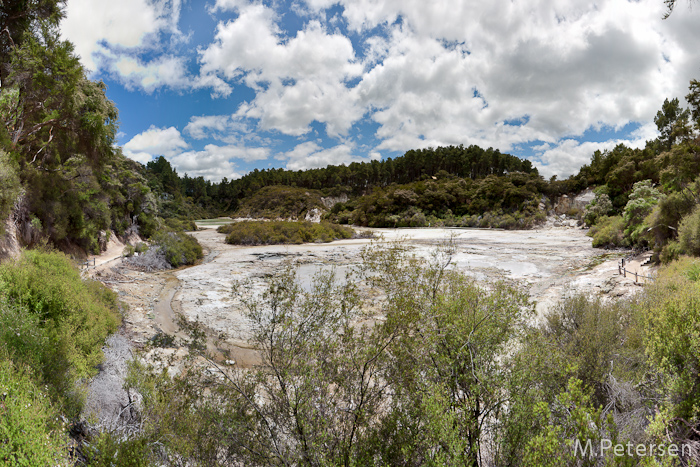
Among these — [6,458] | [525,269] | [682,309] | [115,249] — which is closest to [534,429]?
[682,309]

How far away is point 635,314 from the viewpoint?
6.18 m

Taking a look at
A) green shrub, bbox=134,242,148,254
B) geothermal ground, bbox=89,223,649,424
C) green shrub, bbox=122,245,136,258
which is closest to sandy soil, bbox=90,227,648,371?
geothermal ground, bbox=89,223,649,424

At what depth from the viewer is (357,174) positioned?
8150 centimetres

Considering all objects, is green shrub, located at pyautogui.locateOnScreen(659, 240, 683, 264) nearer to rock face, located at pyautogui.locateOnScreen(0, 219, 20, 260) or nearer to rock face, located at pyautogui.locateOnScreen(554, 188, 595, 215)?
rock face, located at pyautogui.locateOnScreen(0, 219, 20, 260)

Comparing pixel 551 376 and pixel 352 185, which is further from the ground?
pixel 352 185

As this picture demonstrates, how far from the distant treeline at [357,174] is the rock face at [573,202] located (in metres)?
18.7

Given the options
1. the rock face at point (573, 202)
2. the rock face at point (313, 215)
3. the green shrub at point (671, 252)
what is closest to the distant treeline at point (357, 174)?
the rock face at point (313, 215)

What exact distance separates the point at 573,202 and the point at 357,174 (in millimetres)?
48990

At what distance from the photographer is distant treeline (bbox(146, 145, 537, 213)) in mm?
71544

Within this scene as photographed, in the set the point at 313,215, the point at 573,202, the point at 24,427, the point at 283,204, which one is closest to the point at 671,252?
the point at 24,427

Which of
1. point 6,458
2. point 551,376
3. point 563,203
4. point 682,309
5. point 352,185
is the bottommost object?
point 6,458

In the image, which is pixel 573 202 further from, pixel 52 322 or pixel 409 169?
pixel 52 322

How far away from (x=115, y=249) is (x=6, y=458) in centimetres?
2034

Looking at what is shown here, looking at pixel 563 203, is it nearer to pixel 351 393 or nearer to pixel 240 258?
pixel 240 258
